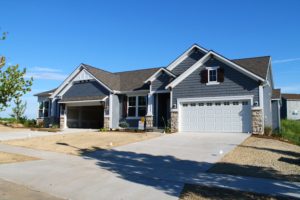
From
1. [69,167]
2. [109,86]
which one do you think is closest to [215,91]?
[109,86]

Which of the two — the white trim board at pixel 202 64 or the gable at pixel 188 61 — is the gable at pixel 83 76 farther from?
the white trim board at pixel 202 64

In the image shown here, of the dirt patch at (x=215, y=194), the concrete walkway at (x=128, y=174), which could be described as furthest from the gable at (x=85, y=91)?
the dirt patch at (x=215, y=194)

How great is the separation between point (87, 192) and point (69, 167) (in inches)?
129

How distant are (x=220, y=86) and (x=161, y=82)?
5.05 meters

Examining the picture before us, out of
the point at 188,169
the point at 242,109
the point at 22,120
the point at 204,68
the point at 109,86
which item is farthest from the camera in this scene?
the point at 22,120

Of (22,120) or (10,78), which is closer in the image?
(10,78)

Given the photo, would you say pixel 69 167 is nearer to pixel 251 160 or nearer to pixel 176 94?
pixel 251 160

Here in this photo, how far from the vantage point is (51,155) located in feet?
43.9

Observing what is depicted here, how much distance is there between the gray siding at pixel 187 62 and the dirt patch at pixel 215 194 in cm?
1757

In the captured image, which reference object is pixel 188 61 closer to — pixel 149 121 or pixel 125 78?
pixel 149 121

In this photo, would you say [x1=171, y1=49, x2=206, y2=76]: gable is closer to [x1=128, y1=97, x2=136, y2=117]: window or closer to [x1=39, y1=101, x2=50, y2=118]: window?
[x1=128, y1=97, x2=136, y2=117]: window

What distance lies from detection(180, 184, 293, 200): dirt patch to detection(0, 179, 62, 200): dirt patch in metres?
3.29

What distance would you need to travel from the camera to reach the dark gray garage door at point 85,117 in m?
29.3

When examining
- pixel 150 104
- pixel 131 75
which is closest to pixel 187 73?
pixel 150 104
